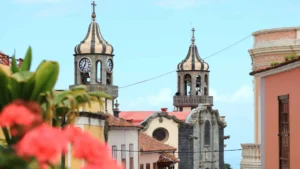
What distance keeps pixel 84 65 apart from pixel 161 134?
8.07 meters

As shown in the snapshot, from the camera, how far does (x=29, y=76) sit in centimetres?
980

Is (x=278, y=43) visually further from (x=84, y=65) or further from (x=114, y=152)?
(x=84, y=65)

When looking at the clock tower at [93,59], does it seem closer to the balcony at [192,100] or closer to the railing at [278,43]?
the balcony at [192,100]

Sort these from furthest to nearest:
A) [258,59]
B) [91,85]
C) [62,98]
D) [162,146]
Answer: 1. [91,85]
2. [162,146]
3. [258,59]
4. [62,98]

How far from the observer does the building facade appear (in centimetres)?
1730

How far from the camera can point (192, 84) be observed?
265 feet

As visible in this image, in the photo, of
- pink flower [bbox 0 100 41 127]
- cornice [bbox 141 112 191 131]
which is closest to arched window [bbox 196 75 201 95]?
cornice [bbox 141 112 191 131]

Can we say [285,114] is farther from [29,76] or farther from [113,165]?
[113,165]

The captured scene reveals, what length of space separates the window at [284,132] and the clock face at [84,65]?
161 ft

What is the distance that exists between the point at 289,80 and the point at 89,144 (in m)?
13.3

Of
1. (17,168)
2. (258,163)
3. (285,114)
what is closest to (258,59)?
(258,163)

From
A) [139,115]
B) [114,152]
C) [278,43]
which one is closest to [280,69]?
[278,43]

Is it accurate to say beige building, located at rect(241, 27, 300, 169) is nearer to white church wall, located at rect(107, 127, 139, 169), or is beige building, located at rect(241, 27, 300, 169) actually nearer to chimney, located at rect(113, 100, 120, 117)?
white church wall, located at rect(107, 127, 139, 169)

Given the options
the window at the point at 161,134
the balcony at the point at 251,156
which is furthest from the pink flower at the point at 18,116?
the window at the point at 161,134
